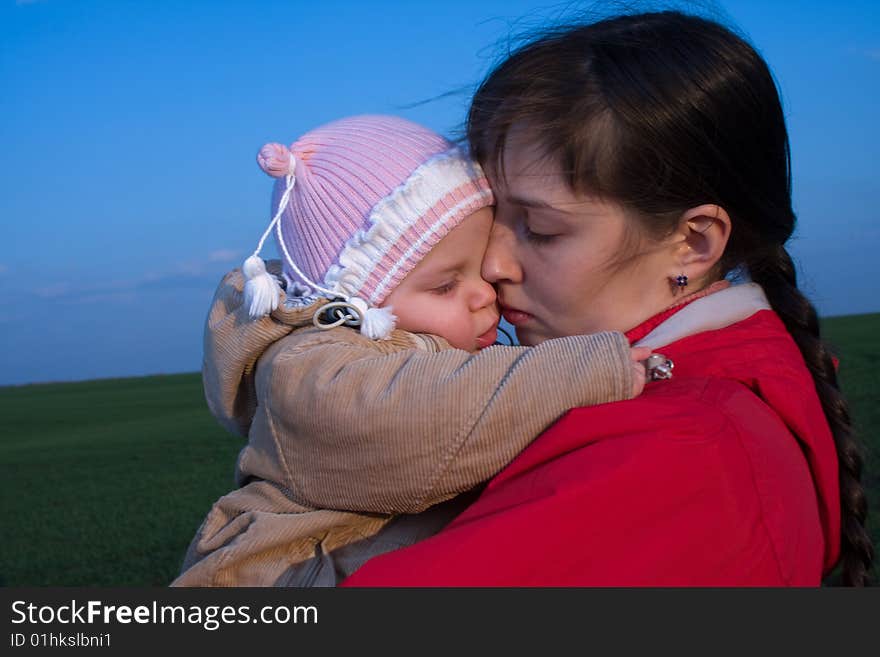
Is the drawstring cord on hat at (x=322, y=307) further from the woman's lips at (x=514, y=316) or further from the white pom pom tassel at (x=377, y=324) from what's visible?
the woman's lips at (x=514, y=316)

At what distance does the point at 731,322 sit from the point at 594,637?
79 centimetres

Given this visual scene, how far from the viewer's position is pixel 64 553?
534 cm

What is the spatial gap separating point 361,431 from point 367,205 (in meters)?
0.68

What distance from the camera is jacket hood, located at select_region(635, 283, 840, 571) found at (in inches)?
72.0

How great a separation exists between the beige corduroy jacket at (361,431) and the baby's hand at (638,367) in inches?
1.5

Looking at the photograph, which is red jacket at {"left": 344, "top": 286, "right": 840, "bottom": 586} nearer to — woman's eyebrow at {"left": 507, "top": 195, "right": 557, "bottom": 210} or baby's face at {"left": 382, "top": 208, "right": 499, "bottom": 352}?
woman's eyebrow at {"left": 507, "top": 195, "right": 557, "bottom": 210}

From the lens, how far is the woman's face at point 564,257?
206 centimetres

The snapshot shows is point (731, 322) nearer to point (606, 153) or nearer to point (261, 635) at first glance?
point (606, 153)

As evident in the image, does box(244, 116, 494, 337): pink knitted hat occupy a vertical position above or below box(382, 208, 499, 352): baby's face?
above

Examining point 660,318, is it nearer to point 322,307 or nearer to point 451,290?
point 451,290

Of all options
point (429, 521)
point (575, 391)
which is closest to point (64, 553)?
point (429, 521)

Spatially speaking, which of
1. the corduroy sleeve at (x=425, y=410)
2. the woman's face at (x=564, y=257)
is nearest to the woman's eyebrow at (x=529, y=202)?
the woman's face at (x=564, y=257)

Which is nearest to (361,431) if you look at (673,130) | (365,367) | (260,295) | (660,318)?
(365,367)

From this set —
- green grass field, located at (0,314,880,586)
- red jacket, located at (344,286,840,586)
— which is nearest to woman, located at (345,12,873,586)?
red jacket, located at (344,286,840,586)
